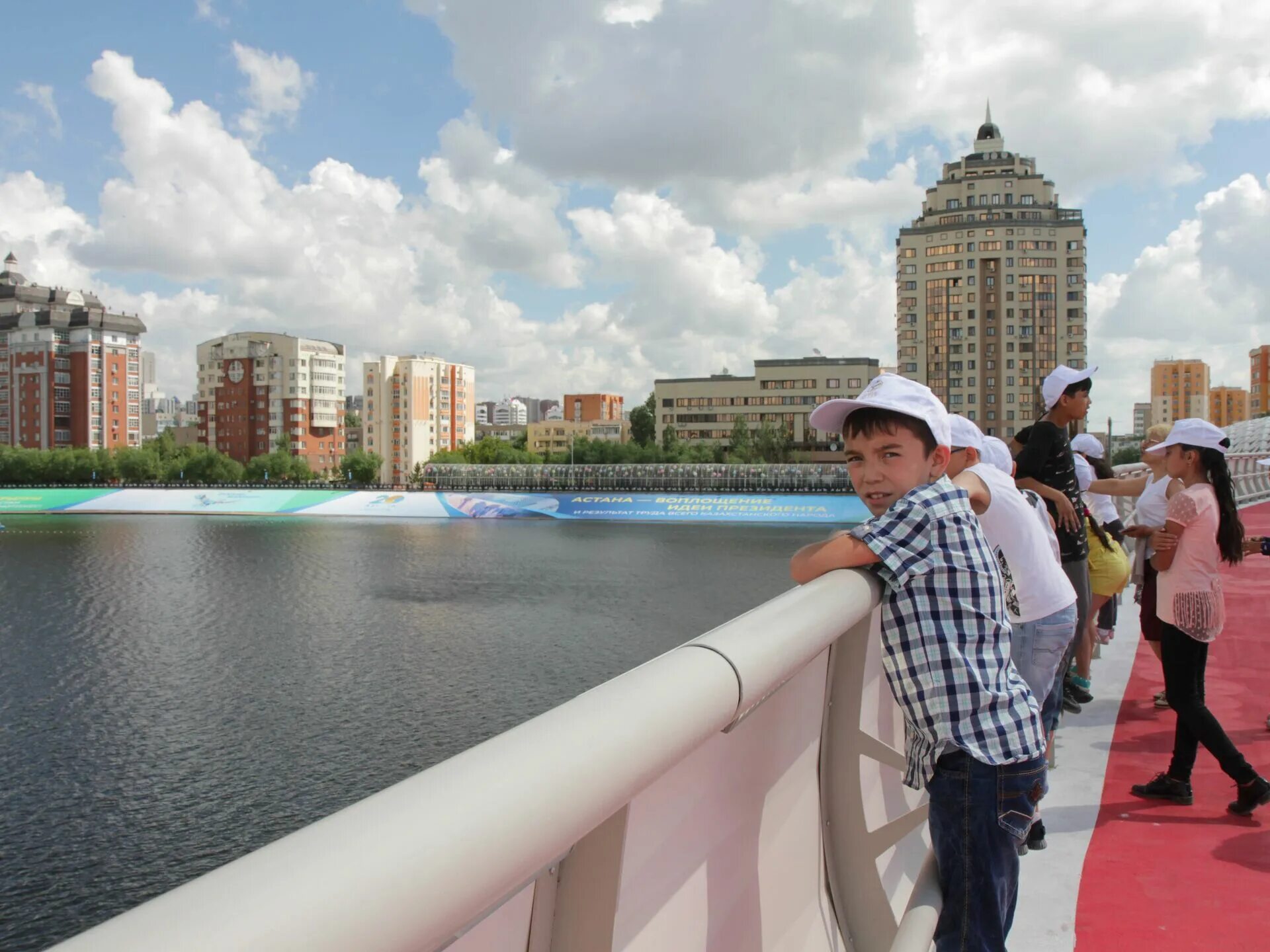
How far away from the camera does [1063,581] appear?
3.02 meters

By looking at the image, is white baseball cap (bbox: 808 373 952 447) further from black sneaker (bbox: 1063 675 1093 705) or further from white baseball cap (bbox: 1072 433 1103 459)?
white baseball cap (bbox: 1072 433 1103 459)

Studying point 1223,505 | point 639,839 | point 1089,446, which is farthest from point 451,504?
point 639,839

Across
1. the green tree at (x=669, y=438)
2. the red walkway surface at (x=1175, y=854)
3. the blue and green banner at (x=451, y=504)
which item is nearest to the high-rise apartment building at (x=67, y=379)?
the blue and green banner at (x=451, y=504)

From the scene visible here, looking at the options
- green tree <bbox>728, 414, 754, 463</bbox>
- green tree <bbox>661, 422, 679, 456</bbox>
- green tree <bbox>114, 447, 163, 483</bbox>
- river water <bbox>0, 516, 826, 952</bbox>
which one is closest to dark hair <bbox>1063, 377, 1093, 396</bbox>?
river water <bbox>0, 516, 826, 952</bbox>

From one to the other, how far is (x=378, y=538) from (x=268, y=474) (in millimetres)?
58485

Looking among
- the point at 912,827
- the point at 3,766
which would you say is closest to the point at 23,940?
the point at 3,766

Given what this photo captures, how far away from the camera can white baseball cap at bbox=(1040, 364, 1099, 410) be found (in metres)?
3.73

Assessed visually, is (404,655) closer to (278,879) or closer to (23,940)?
(23,940)

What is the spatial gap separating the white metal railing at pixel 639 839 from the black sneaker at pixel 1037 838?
1099 millimetres

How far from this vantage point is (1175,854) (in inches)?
115

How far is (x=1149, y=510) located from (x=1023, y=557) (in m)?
2.82

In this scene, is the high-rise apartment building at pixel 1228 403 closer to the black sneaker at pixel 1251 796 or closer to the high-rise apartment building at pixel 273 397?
the high-rise apartment building at pixel 273 397

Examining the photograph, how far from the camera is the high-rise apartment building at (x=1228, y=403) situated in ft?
471

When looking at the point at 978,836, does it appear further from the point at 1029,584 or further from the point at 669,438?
the point at 669,438
